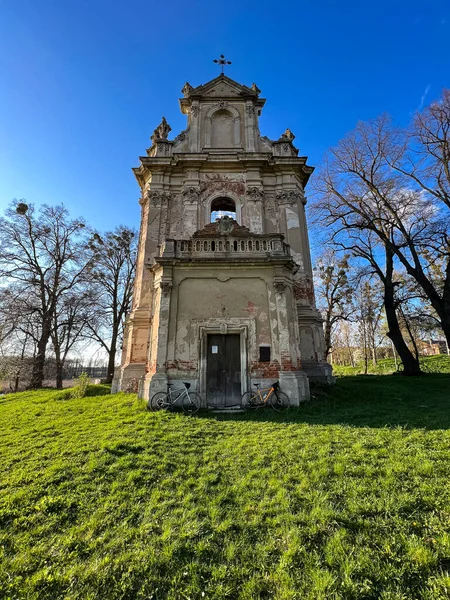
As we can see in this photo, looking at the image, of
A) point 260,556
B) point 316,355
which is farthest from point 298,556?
point 316,355

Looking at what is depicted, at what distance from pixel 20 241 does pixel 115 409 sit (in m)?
17.4

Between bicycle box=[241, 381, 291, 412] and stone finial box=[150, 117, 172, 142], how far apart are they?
15734 millimetres

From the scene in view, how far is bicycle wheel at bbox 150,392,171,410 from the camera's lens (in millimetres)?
9414

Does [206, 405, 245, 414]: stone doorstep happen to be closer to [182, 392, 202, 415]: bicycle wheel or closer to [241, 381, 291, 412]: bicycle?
[241, 381, 291, 412]: bicycle

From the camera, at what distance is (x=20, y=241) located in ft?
67.6

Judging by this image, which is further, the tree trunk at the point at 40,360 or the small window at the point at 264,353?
the tree trunk at the point at 40,360

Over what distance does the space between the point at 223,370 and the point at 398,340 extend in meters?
13.3

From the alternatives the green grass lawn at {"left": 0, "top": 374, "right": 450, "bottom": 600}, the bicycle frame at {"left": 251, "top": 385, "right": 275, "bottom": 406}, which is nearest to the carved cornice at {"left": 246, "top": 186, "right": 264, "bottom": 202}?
the bicycle frame at {"left": 251, "top": 385, "right": 275, "bottom": 406}

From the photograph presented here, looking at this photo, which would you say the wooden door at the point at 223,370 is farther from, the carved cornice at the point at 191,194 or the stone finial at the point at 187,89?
the stone finial at the point at 187,89

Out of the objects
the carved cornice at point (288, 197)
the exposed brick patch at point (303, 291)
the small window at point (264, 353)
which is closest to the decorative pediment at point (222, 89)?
the carved cornice at point (288, 197)

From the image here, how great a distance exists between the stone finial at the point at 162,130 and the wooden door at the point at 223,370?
13.6 meters

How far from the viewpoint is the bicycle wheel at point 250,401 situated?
31.7 feet

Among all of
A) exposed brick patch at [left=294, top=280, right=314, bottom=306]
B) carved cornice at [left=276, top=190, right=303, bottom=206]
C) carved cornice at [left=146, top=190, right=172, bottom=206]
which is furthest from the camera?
carved cornice at [left=276, top=190, right=303, bottom=206]

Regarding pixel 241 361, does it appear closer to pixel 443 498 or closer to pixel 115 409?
pixel 115 409
